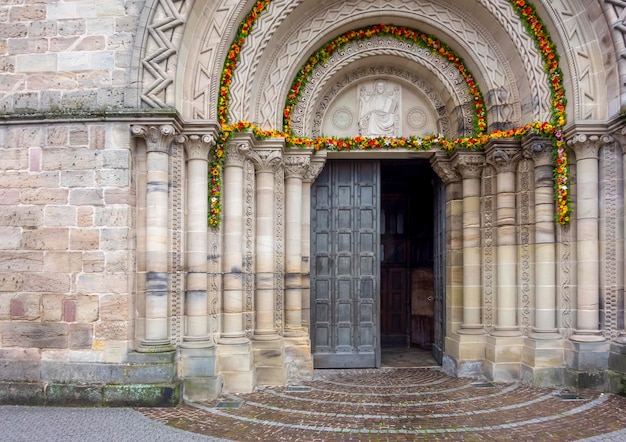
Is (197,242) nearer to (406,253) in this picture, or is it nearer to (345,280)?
(345,280)

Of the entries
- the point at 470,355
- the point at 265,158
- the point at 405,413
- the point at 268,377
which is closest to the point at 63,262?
the point at 265,158

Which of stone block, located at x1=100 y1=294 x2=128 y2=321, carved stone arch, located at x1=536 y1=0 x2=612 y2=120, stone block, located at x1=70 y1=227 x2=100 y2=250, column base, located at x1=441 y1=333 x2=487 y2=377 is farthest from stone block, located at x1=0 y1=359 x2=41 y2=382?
carved stone arch, located at x1=536 y1=0 x2=612 y2=120

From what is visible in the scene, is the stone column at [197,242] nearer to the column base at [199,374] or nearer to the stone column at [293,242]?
the column base at [199,374]

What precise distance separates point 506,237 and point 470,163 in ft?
4.22

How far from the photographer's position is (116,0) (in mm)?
7098

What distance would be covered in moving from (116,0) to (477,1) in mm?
5173

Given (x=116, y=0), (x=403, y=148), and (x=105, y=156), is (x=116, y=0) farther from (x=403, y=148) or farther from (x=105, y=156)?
(x=403, y=148)

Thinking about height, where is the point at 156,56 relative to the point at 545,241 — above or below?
above

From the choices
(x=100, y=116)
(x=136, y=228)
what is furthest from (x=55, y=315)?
(x=100, y=116)

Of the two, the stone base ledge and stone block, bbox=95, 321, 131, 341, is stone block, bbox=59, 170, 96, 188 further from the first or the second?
the stone base ledge

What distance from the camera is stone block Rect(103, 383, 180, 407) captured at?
261 inches

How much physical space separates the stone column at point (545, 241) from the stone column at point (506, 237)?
13.4 inches

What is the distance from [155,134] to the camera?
22.6ft

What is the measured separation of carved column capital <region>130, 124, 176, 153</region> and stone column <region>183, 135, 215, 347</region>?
32 centimetres
